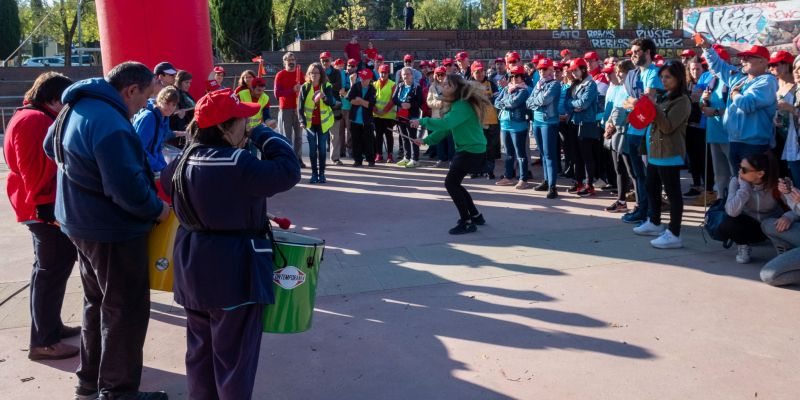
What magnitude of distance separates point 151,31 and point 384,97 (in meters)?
5.82

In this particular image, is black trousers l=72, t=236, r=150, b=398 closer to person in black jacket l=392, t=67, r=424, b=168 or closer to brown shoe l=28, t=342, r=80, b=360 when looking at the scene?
brown shoe l=28, t=342, r=80, b=360

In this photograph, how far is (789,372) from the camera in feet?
13.8

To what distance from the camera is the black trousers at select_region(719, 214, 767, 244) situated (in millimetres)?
6367

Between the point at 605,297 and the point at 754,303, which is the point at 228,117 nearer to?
the point at 605,297

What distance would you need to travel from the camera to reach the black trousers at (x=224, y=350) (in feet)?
11.0

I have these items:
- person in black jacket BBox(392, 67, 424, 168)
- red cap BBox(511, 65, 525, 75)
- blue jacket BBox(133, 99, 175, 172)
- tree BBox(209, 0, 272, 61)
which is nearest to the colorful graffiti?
person in black jacket BBox(392, 67, 424, 168)

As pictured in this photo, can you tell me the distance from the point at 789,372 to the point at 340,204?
21.2ft

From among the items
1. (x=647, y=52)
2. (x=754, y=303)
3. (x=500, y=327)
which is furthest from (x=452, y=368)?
(x=647, y=52)

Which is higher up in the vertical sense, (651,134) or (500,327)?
(651,134)

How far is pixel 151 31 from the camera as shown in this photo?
806 centimetres

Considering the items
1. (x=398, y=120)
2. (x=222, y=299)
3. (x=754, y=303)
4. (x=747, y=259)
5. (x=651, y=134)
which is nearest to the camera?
(x=222, y=299)

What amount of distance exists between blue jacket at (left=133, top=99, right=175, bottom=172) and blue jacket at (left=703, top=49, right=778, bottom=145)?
540 cm

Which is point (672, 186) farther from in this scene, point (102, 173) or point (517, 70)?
→ point (102, 173)

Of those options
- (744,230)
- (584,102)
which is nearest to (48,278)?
(744,230)
